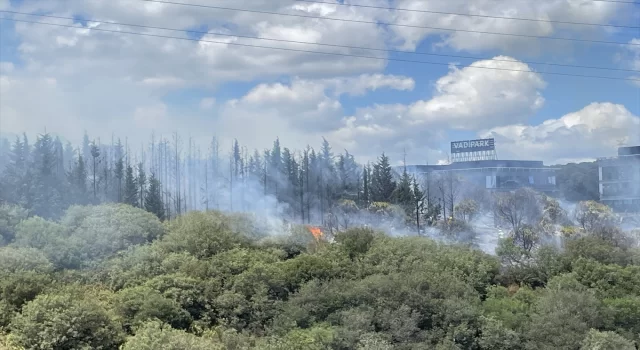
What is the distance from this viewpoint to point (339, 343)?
65.0 feet

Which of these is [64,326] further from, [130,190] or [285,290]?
[130,190]

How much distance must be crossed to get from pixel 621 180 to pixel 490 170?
11.2m

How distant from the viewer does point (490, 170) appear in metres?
57.1

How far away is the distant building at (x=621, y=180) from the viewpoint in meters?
48.2

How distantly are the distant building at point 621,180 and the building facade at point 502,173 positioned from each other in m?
6.50

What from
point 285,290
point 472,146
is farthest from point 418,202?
point 285,290

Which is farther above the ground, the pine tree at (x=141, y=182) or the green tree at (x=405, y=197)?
the pine tree at (x=141, y=182)

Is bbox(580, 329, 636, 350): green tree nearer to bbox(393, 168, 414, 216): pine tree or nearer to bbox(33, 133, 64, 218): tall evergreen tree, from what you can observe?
bbox(393, 168, 414, 216): pine tree

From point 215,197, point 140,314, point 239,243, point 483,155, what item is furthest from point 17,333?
point 483,155

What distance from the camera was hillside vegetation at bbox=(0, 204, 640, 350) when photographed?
1945 centimetres

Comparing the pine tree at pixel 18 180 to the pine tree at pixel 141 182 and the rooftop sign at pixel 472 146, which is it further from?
the rooftop sign at pixel 472 146

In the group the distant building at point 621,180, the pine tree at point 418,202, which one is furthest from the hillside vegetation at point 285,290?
the distant building at point 621,180

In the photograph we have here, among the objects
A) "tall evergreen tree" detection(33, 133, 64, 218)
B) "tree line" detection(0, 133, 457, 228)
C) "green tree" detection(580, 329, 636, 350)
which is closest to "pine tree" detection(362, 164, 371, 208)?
"tree line" detection(0, 133, 457, 228)

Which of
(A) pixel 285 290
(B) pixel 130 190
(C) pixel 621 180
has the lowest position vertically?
(A) pixel 285 290
